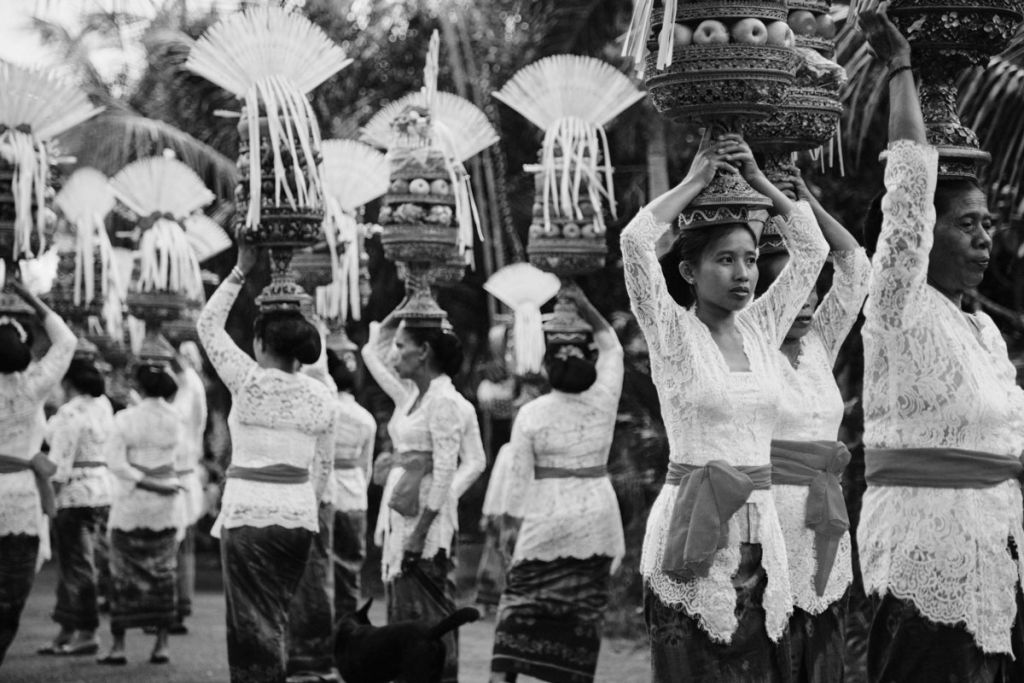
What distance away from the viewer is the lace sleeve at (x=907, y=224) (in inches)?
170

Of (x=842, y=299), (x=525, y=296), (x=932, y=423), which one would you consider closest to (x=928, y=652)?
(x=932, y=423)

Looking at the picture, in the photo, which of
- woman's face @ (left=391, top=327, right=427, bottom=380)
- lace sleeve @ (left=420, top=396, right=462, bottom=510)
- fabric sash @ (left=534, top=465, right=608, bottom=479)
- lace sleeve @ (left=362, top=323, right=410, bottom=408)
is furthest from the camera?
lace sleeve @ (left=362, top=323, right=410, bottom=408)

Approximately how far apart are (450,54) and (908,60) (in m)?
11.4

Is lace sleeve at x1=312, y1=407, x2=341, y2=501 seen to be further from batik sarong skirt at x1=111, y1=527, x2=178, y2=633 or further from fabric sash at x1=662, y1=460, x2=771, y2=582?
fabric sash at x1=662, y1=460, x2=771, y2=582

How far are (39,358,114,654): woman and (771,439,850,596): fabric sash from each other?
5759 mm

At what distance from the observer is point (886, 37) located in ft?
14.6

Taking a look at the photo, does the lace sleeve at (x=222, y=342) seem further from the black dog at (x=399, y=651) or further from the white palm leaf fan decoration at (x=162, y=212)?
the white palm leaf fan decoration at (x=162, y=212)

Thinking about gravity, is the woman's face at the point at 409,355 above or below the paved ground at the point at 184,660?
above

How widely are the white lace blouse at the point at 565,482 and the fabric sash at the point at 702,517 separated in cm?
301

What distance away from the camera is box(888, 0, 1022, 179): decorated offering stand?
449 centimetres

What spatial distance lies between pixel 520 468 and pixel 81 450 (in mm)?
4102

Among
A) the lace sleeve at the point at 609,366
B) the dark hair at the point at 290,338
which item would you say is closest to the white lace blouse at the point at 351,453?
the dark hair at the point at 290,338

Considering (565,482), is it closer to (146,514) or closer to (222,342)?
(222,342)

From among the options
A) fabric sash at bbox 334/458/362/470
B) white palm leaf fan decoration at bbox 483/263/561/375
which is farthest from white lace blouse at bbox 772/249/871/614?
fabric sash at bbox 334/458/362/470
